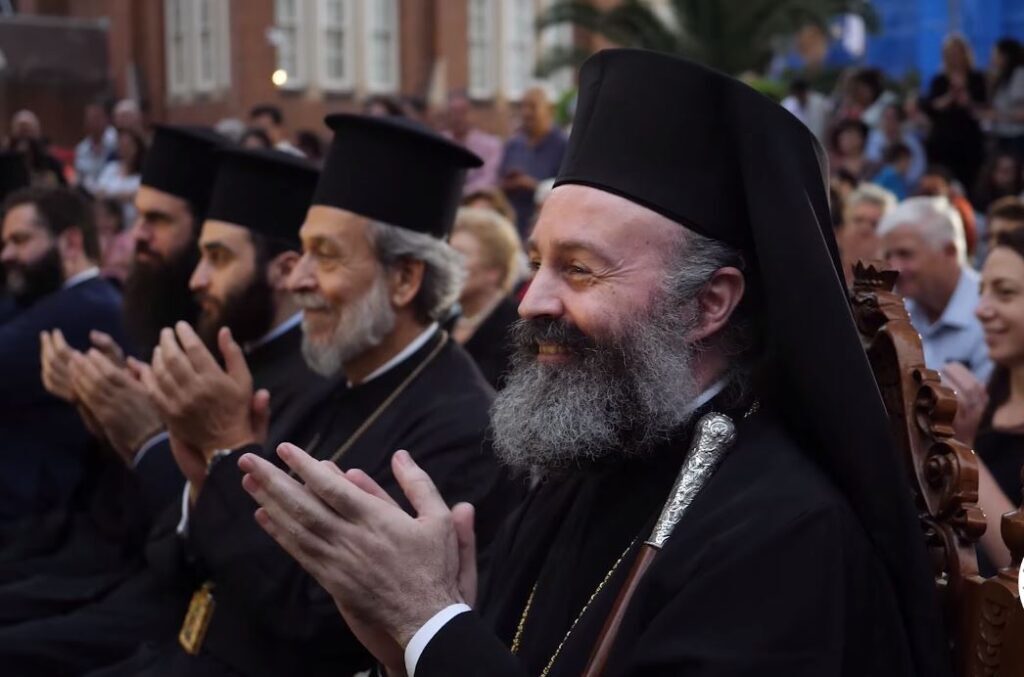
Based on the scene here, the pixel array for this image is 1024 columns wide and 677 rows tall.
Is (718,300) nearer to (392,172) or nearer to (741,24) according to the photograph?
(392,172)

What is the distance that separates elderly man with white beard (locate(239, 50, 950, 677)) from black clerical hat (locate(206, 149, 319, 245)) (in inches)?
105

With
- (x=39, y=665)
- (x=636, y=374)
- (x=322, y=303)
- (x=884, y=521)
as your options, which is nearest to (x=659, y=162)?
(x=636, y=374)

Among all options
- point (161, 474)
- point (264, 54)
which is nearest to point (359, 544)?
point (161, 474)

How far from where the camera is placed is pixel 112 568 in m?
5.40

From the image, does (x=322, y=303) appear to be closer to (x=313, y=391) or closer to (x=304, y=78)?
(x=313, y=391)

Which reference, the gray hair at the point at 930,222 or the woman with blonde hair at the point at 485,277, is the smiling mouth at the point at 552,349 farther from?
the gray hair at the point at 930,222

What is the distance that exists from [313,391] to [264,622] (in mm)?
1177

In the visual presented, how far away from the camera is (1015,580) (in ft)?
7.28

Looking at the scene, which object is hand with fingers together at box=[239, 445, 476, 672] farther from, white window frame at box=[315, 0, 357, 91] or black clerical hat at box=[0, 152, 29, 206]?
white window frame at box=[315, 0, 357, 91]

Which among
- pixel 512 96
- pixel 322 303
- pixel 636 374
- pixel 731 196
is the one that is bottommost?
pixel 512 96

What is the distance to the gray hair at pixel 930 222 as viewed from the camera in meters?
6.42

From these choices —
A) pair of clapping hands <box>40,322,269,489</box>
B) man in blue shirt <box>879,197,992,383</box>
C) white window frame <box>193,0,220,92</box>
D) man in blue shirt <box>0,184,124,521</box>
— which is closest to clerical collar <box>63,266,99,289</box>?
man in blue shirt <box>0,184,124,521</box>

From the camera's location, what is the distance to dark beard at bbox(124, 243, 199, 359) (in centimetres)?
600

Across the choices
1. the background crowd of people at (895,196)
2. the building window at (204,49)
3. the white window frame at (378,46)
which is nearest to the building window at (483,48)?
the white window frame at (378,46)
